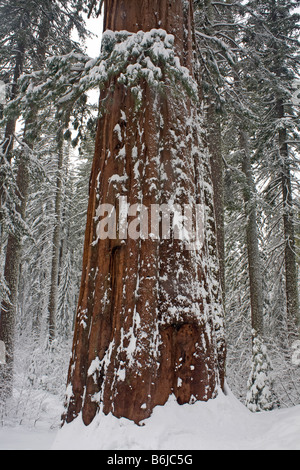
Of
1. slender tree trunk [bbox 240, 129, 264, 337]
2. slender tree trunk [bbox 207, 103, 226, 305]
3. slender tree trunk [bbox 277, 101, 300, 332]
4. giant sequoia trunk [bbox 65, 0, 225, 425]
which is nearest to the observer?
giant sequoia trunk [bbox 65, 0, 225, 425]

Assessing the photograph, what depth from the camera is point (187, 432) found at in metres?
2.42

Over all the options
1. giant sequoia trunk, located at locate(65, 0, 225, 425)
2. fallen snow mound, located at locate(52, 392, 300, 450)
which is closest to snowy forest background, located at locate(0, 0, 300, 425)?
giant sequoia trunk, located at locate(65, 0, 225, 425)

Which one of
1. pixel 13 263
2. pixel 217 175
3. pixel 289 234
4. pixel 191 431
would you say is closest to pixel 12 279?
pixel 13 263

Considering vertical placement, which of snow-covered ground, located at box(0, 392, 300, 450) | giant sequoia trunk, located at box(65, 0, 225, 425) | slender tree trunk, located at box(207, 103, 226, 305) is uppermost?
slender tree trunk, located at box(207, 103, 226, 305)

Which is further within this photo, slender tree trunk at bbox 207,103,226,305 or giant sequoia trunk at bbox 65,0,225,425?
slender tree trunk at bbox 207,103,226,305

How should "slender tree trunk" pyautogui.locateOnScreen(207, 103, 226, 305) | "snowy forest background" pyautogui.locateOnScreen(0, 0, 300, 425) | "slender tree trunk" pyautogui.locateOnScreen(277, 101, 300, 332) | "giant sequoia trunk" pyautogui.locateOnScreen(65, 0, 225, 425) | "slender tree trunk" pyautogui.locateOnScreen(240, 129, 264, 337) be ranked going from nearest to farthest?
"giant sequoia trunk" pyautogui.locateOnScreen(65, 0, 225, 425)
"snowy forest background" pyautogui.locateOnScreen(0, 0, 300, 425)
"slender tree trunk" pyautogui.locateOnScreen(207, 103, 226, 305)
"slender tree trunk" pyautogui.locateOnScreen(240, 129, 264, 337)
"slender tree trunk" pyautogui.locateOnScreen(277, 101, 300, 332)

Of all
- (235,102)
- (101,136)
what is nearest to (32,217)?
(235,102)

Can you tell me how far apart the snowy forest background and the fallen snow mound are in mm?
2997

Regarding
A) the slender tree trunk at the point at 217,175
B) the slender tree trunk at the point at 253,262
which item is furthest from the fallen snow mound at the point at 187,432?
the slender tree trunk at the point at 253,262

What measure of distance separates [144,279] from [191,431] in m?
1.19

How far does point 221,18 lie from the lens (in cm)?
944

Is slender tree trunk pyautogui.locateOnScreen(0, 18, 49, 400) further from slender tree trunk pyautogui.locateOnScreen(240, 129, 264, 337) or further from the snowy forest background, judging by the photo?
slender tree trunk pyautogui.locateOnScreen(240, 129, 264, 337)

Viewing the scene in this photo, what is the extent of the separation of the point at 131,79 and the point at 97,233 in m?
1.45

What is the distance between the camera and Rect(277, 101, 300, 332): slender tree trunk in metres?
11.0
